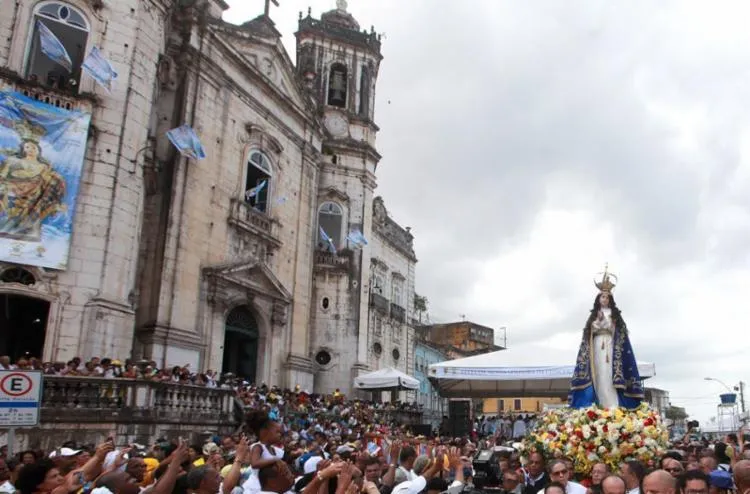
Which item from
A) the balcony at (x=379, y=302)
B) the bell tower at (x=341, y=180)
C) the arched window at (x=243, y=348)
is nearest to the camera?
the arched window at (x=243, y=348)

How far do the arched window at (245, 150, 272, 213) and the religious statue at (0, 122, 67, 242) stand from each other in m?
8.76

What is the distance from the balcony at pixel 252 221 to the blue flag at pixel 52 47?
7245 millimetres

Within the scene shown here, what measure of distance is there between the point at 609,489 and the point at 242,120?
20.8 meters

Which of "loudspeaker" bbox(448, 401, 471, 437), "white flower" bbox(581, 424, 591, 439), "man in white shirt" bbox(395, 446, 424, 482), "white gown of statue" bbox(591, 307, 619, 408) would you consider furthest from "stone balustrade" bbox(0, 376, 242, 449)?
"white flower" bbox(581, 424, 591, 439)

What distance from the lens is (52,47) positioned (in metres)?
16.0

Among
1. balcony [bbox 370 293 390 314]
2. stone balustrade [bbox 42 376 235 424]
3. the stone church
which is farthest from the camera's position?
balcony [bbox 370 293 390 314]

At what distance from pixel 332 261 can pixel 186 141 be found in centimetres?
980

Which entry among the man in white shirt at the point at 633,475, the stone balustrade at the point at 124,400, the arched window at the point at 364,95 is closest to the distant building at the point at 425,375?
the arched window at the point at 364,95

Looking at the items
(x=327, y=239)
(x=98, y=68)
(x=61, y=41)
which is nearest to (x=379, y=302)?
(x=327, y=239)

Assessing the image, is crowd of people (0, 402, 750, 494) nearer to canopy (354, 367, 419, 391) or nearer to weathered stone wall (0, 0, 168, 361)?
weathered stone wall (0, 0, 168, 361)

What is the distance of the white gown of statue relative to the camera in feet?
32.1

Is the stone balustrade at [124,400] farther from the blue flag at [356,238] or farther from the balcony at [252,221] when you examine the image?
the blue flag at [356,238]

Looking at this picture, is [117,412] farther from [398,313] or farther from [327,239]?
[398,313]

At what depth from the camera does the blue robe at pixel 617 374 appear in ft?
32.1
